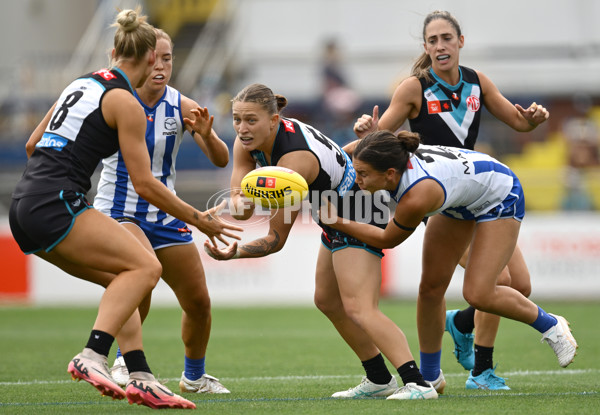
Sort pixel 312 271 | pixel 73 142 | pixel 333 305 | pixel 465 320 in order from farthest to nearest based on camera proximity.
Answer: pixel 312 271 < pixel 465 320 < pixel 333 305 < pixel 73 142

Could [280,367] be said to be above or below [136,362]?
below

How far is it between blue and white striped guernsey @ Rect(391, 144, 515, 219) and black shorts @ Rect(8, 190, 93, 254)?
1945 mm

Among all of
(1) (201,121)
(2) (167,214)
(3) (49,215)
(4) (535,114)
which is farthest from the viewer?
(4) (535,114)

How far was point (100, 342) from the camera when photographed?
4.75 m

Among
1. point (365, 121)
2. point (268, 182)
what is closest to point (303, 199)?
point (268, 182)

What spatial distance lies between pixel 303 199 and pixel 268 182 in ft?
0.88

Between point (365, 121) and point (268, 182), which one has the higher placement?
point (365, 121)

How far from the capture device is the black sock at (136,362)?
5.18m

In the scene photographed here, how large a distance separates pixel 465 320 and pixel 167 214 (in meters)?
2.31

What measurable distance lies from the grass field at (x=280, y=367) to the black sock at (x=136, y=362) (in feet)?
0.75

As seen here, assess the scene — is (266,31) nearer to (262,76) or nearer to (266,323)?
(262,76)

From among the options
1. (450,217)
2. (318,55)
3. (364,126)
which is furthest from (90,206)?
(318,55)

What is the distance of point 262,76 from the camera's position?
19.8m

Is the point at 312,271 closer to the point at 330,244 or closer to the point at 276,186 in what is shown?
the point at 330,244
